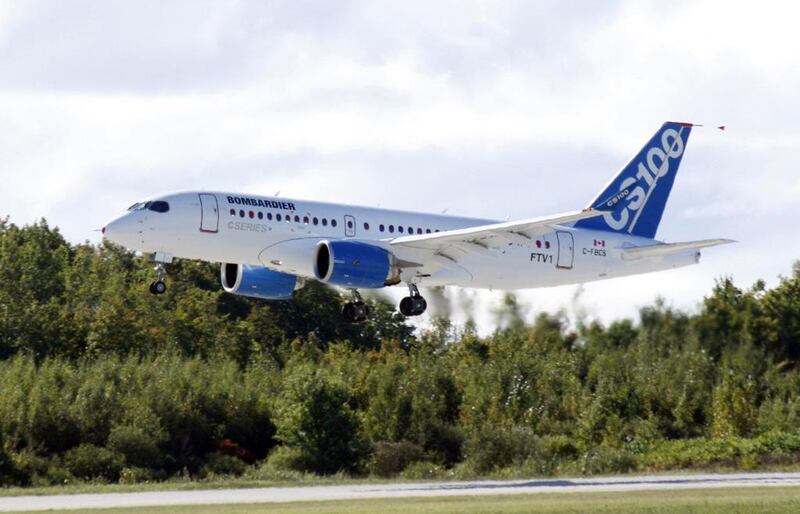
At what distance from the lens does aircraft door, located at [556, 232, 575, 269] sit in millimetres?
Answer: 53094

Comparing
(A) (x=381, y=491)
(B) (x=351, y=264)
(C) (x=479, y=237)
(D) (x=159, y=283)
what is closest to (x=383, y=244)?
(B) (x=351, y=264)

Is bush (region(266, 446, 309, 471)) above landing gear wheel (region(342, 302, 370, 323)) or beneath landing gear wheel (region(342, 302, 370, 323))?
beneath

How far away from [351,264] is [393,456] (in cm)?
1253

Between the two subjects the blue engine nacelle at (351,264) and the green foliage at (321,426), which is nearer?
the blue engine nacelle at (351,264)

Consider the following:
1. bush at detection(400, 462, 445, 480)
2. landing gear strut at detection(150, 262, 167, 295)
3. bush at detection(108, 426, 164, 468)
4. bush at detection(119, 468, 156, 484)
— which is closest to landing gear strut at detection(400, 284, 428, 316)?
bush at detection(400, 462, 445, 480)

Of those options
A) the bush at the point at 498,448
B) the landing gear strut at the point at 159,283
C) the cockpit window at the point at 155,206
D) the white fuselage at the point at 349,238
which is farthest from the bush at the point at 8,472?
the bush at the point at 498,448

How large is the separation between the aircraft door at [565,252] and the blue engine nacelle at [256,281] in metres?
9.22

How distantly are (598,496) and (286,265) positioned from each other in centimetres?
1401

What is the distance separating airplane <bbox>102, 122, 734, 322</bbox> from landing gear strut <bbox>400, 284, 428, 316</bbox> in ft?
0.11

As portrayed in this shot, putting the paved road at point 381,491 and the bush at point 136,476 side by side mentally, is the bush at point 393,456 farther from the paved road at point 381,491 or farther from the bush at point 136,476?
the paved road at point 381,491

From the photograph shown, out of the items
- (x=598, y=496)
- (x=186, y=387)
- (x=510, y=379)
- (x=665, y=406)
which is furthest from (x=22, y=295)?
(x=598, y=496)

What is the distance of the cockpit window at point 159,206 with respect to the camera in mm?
46094

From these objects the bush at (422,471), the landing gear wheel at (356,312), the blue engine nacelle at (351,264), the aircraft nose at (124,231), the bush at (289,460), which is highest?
the aircraft nose at (124,231)

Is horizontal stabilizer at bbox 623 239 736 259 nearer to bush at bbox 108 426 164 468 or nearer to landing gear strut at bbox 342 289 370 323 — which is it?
landing gear strut at bbox 342 289 370 323
